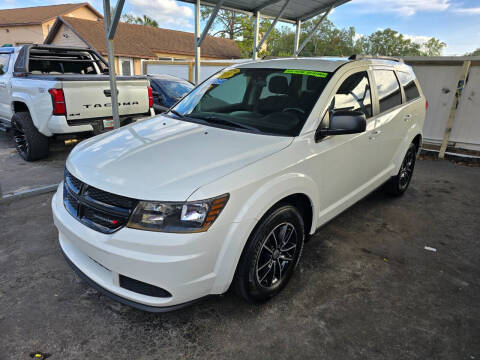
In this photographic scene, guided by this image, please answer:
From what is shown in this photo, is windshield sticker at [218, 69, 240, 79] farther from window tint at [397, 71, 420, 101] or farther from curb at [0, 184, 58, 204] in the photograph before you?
curb at [0, 184, 58, 204]

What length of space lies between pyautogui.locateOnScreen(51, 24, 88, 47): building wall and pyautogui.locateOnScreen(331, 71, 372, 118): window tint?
27.6 meters

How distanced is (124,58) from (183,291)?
28.5m

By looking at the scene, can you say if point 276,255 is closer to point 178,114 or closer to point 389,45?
point 178,114

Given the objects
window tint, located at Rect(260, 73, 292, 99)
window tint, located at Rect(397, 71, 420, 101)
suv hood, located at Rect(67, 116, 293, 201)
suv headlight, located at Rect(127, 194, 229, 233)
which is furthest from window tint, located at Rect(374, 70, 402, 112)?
suv headlight, located at Rect(127, 194, 229, 233)

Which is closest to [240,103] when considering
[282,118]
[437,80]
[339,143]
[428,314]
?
[282,118]

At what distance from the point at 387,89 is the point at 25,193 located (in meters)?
4.73

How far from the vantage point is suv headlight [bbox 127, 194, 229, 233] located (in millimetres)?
1859

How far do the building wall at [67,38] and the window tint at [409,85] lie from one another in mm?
27074

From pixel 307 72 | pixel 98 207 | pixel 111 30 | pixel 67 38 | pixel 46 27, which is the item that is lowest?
pixel 98 207

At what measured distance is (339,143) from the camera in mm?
2830

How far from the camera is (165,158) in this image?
2238mm

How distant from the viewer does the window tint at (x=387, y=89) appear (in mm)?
3562

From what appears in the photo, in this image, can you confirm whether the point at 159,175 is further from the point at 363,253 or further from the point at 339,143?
the point at 363,253

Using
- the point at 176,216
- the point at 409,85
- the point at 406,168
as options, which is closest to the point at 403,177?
the point at 406,168
